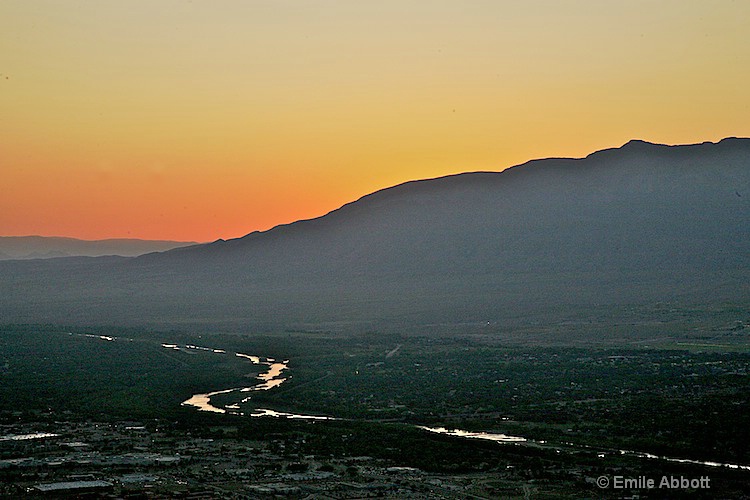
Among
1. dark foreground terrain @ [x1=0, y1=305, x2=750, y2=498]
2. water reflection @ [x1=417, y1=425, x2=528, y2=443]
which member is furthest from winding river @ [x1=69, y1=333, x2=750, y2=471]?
dark foreground terrain @ [x1=0, y1=305, x2=750, y2=498]

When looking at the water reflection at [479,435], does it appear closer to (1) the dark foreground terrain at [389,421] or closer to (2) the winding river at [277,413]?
(2) the winding river at [277,413]

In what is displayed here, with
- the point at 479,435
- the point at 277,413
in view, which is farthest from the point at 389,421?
the point at 277,413

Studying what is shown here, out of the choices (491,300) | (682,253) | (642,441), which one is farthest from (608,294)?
(642,441)

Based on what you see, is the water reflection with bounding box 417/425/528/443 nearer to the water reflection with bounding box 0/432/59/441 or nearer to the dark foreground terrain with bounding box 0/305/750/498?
the dark foreground terrain with bounding box 0/305/750/498

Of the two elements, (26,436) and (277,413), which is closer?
(26,436)

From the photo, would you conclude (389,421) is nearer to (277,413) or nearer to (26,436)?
(277,413)

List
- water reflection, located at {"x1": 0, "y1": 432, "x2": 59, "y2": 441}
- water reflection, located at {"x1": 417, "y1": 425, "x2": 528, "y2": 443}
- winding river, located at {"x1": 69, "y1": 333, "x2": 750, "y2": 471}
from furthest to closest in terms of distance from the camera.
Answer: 1. water reflection, located at {"x1": 417, "y1": 425, "x2": 528, "y2": 443}
2. water reflection, located at {"x1": 0, "y1": 432, "x2": 59, "y2": 441}
3. winding river, located at {"x1": 69, "y1": 333, "x2": 750, "y2": 471}

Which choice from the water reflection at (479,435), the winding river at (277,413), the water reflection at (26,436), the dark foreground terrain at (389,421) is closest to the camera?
the dark foreground terrain at (389,421)

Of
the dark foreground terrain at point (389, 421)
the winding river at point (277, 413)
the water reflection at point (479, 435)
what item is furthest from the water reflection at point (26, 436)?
the water reflection at point (479, 435)
